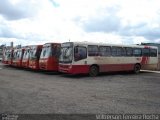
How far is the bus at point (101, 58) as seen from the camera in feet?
74.2

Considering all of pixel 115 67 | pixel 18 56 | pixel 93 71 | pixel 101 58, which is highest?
pixel 18 56

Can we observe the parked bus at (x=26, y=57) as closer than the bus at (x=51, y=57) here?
No

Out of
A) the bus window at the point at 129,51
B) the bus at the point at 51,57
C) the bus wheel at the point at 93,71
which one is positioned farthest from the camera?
the bus window at the point at 129,51

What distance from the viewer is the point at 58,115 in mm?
9125

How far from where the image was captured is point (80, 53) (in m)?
22.8

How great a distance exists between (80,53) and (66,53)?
1068 mm

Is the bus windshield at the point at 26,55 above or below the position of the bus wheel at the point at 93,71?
above

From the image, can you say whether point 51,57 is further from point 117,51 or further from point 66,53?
point 117,51

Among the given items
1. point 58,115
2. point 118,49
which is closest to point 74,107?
point 58,115

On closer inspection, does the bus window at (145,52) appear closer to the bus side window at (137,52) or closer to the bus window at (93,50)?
the bus side window at (137,52)

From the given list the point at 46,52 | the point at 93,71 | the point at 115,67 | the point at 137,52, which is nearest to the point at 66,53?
the point at 93,71

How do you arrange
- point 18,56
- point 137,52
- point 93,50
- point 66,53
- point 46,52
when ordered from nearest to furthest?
point 66,53
point 93,50
point 46,52
point 137,52
point 18,56

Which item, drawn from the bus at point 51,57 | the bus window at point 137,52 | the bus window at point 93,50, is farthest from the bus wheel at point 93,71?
the bus window at point 137,52

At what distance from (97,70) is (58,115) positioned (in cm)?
1535
